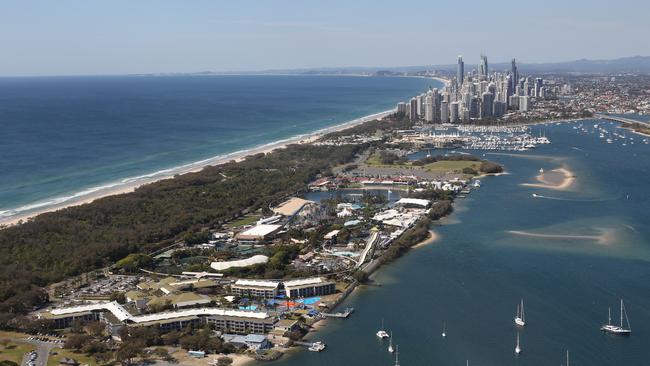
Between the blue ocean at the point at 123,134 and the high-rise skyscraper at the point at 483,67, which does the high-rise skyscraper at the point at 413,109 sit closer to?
the blue ocean at the point at 123,134

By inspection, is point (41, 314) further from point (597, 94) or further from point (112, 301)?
point (597, 94)

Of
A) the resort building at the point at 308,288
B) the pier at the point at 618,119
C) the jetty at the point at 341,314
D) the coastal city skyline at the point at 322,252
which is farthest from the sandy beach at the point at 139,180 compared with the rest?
the pier at the point at 618,119

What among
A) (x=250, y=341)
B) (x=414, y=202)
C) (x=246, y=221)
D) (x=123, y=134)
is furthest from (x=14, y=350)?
(x=123, y=134)

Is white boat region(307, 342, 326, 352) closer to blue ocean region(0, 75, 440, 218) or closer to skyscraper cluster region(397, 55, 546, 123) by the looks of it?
blue ocean region(0, 75, 440, 218)

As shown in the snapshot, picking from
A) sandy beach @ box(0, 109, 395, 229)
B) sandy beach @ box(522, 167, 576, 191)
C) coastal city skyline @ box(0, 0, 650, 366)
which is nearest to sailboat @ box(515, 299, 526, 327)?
coastal city skyline @ box(0, 0, 650, 366)

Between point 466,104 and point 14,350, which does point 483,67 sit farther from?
point 14,350
